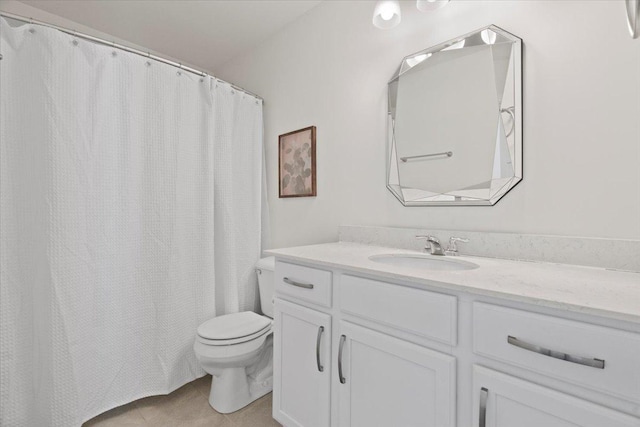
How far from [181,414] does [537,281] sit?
1779mm

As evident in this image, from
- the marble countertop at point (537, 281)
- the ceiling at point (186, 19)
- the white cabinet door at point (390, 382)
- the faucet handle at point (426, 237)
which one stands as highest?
the ceiling at point (186, 19)

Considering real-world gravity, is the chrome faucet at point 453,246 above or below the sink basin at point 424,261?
above

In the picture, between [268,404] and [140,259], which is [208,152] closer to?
[140,259]

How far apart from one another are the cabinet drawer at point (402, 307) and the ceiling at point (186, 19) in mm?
1883

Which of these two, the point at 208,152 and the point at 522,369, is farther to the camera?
the point at 208,152

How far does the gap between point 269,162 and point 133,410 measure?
69.6 inches

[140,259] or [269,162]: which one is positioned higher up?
[269,162]

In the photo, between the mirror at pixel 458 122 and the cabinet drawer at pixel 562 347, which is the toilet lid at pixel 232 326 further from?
the cabinet drawer at pixel 562 347

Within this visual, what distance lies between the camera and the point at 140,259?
5.33ft

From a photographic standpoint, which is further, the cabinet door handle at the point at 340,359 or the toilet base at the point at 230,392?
the toilet base at the point at 230,392

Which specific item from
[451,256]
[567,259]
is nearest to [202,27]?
[451,256]

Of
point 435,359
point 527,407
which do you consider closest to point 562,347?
point 527,407

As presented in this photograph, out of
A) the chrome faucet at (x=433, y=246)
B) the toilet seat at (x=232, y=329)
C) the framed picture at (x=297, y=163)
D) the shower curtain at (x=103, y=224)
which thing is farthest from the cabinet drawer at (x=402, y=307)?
the shower curtain at (x=103, y=224)

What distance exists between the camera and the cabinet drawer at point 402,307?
845mm
